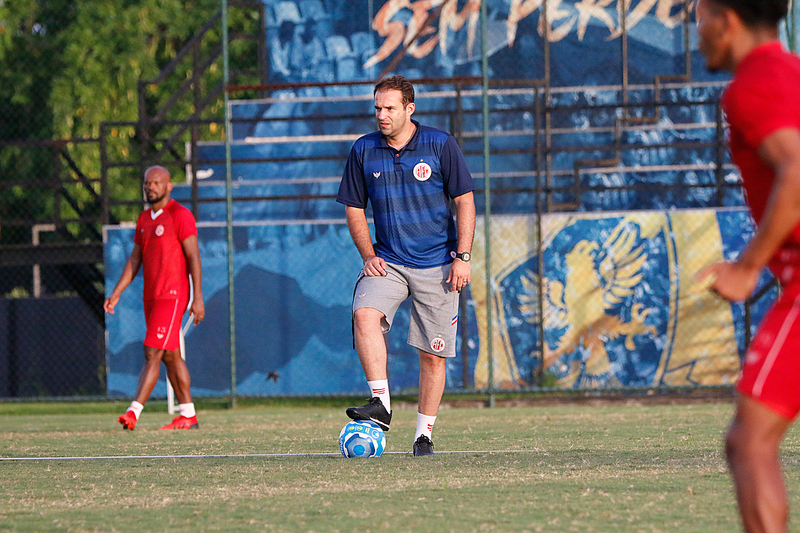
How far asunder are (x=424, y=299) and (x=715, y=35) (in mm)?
3343

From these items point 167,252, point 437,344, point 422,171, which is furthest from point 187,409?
point 422,171

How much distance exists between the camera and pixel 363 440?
5707 millimetres

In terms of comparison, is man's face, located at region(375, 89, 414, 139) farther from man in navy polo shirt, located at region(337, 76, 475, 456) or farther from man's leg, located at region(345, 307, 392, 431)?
man's leg, located at region(345, 307, 392, 431)

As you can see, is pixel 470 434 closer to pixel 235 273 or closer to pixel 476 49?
pixel 235 273

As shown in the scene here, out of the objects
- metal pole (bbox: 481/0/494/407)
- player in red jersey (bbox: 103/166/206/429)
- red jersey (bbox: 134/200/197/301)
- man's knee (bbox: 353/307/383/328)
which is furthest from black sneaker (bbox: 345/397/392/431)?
metal pole (bbox: 481/0/494/407)

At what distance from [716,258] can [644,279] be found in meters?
0.78

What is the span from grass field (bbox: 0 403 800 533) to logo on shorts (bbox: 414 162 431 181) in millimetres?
1457

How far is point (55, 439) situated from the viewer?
784cm

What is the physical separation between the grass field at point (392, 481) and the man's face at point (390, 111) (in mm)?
1699

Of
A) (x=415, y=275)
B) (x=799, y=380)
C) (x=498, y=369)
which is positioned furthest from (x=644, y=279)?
(x=799, y=380)

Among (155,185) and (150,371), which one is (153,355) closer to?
(150,371)

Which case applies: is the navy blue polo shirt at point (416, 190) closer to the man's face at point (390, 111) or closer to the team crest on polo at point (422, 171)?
the team crest on polo at point (422, 171)

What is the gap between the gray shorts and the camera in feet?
19.5

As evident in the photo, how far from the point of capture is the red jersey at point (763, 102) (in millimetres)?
2553
